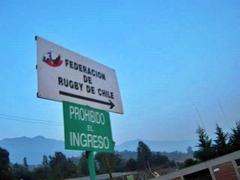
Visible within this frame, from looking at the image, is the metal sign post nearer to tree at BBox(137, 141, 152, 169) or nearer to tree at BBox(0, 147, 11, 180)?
tree at BBox(0, 147, 11, 180)

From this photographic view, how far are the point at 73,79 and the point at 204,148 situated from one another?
1943 inches

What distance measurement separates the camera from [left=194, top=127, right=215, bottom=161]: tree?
48.2 meters

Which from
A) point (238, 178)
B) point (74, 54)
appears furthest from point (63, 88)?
point (238, 178)

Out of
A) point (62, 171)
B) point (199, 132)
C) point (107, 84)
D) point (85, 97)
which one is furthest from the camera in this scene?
point (62, 171)

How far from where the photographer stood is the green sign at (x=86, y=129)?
16.2 feet

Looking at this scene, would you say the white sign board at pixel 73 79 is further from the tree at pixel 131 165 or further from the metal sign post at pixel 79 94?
the tree at pixel 131 165

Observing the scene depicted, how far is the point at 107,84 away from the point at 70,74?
3.65ft

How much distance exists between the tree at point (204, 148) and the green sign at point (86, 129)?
149 feet

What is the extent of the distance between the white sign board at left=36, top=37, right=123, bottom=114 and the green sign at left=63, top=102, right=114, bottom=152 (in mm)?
180

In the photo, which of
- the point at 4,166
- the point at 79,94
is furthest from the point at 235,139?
the point at 79,94

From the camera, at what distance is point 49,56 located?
5.41 m

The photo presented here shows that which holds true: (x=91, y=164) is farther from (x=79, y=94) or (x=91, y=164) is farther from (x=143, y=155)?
(x=143, y=155)

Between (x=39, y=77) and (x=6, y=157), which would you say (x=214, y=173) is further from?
(x=6, y=157)

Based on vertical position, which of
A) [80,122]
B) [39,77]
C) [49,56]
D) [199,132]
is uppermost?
[199,132]
